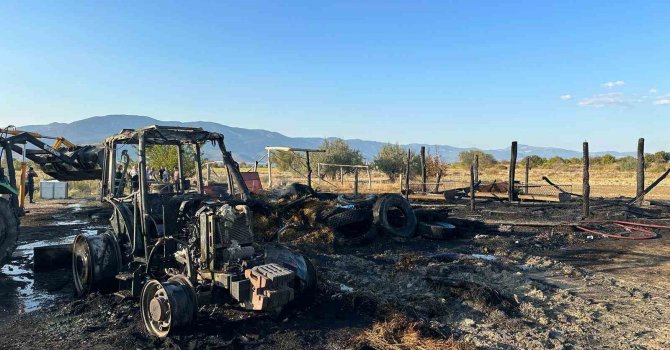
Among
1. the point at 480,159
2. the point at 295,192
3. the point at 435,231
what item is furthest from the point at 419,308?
the point at 480,159

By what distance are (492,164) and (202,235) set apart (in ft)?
222

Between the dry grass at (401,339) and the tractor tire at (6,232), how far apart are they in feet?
22.3

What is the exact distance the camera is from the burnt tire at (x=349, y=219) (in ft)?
39.6

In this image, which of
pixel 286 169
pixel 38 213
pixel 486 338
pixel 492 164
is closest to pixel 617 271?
pixel 486 338

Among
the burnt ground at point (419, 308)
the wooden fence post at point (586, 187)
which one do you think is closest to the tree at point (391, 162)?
the wooden fence post at point (586, 187)

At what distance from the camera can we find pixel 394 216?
13156 millimetres

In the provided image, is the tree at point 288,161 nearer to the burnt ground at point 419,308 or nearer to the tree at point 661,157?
the burnt ground at point 419,308

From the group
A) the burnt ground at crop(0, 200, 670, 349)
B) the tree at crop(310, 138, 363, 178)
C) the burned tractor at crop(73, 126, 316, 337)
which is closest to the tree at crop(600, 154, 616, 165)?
the tree at crop(310, 138, 363, 178)

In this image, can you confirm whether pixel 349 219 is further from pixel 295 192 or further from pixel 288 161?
pixel 288 161

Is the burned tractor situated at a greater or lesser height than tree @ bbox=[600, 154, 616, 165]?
lesser

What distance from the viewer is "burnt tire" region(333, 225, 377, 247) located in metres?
11.6

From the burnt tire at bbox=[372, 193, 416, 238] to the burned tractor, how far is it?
570 cm

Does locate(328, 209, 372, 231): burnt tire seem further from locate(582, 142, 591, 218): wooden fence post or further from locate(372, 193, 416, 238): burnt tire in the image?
locate(582, 142, 591, 218): wooden fence post

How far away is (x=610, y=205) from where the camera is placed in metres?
18.1
